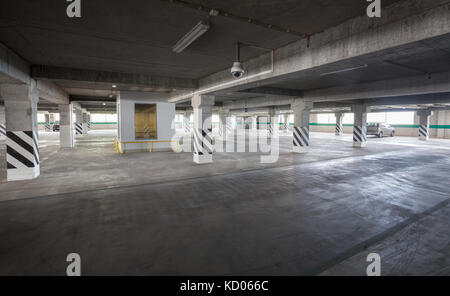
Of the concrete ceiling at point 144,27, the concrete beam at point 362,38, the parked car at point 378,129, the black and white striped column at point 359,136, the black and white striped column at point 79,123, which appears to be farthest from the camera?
the black and white striped column at point 79,123

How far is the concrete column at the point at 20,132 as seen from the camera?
9.03m

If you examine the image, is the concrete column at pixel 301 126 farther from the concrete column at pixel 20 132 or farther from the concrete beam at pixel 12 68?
the concrete beam at pixel 12 68

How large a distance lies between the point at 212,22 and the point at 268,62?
3073mm

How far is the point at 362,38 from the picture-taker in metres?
5.26

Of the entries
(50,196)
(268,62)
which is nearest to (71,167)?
(50,196)

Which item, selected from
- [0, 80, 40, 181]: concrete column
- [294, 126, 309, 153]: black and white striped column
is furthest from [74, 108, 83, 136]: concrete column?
[294, 126, 309, 153]: black and white striped column

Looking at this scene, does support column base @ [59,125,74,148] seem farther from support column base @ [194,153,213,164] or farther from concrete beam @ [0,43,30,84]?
support column base @ [194,153,213,164]

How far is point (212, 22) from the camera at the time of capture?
537 cm

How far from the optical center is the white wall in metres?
16.7

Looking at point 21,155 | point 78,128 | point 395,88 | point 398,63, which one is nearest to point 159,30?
point 21,155

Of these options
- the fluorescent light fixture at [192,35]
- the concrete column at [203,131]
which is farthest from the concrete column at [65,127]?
the fluorescent light fixture at [192,35]

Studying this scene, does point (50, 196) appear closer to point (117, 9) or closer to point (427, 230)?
point (117, 9)

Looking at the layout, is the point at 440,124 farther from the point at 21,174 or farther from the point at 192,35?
the point at 21,174

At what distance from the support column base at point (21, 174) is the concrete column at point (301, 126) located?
1575 cm
